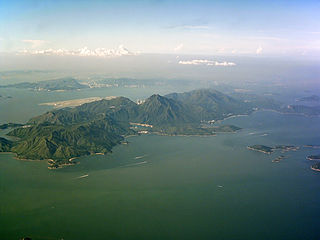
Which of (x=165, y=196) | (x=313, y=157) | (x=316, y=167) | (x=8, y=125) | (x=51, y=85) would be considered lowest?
(x=165, y=196)

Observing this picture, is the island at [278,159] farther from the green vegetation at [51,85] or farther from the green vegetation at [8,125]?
the green vegetation at [51,85]

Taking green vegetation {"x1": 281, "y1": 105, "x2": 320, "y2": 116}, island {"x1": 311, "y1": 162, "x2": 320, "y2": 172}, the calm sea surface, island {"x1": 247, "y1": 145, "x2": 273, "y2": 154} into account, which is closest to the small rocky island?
island {"x1": 247, "y1": 145, "x2": 273, "y2": 154}

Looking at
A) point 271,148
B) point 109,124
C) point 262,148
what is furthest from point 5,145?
point 271,148

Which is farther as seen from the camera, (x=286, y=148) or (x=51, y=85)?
(x=51, y=85)

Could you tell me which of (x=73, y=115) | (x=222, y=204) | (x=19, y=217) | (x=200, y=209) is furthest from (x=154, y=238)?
(x=73, y=115)

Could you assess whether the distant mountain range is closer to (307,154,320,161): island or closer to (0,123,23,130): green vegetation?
(0,123,23,130): green vegetation

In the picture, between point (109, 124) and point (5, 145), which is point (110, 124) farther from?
point (5, 145)

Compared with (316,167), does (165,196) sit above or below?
below

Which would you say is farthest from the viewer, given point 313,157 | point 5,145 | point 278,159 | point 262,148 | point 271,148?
point 271,148

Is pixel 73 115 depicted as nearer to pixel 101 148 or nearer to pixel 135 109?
pixel 135 109

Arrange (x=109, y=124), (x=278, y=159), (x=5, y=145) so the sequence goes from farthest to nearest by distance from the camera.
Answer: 1. (x=109, y=124)
2. (x=5, y=145)
3. (x=278, y=159)
